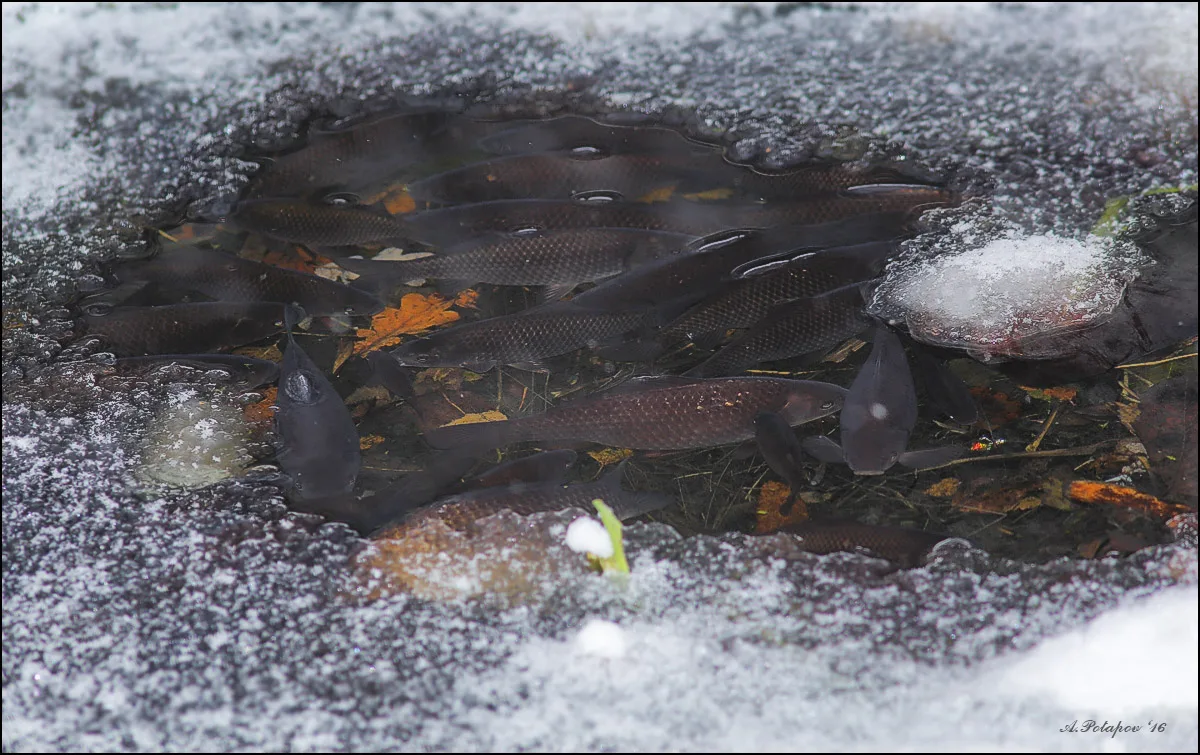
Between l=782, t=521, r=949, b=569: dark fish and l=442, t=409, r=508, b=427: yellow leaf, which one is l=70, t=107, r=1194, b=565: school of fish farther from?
l=442, t=409, r=508, b=427: yellow leaf

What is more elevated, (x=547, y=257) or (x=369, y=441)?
(x=547, y=257)

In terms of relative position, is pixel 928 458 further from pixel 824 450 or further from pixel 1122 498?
pixel 1122 498

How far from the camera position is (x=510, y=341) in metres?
2.52

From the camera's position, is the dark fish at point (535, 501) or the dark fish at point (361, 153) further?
the dark fish at point (361, 153)

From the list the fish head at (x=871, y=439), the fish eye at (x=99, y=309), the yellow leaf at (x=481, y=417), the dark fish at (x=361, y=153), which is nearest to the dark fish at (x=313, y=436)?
the yellow leaf at (x=481, y=417)

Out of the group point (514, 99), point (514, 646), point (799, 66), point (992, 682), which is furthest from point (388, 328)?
point (992, 682)

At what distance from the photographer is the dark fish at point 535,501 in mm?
2045

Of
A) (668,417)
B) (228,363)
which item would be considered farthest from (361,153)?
(668,417)

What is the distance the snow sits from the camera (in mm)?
1863

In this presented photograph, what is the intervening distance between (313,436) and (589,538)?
2.57 ft

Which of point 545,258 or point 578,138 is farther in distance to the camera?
point 578,138

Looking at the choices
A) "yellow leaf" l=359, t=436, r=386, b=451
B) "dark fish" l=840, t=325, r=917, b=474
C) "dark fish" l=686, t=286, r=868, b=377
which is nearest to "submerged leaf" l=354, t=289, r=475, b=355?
"yellow leaf" l=359, t=436, r=386, b=451

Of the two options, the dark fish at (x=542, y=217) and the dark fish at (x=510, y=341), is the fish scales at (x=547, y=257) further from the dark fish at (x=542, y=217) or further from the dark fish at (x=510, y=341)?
the dark fish at (x=510, y=341)

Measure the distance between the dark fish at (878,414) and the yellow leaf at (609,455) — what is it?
0.55 meters
